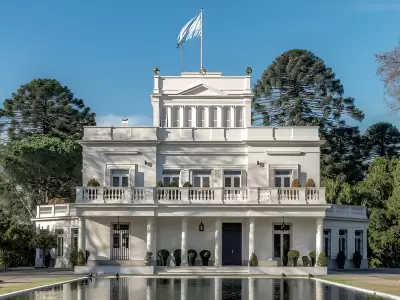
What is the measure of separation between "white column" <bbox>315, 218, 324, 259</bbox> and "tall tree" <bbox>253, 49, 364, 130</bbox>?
25985mm

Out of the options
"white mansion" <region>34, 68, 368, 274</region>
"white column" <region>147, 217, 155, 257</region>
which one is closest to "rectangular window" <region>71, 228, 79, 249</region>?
"white mansion" <region>34, 68, 368, 274</region>

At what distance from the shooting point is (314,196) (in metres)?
44.3

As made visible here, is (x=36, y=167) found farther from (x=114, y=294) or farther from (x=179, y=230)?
(x=114, y=294)

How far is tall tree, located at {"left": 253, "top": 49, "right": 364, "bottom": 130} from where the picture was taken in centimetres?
7044

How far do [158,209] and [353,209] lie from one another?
43.7 ft

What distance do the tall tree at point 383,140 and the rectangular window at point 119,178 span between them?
32359 mm

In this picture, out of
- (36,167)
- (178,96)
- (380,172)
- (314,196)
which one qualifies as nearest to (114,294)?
(314,196)

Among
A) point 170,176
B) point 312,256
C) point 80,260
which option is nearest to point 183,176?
point 170,176

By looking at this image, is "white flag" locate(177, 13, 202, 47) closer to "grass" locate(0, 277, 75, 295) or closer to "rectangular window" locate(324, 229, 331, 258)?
"rectangular window" locate(324, 229, 331, 258)

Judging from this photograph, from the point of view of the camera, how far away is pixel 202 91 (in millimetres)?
50438

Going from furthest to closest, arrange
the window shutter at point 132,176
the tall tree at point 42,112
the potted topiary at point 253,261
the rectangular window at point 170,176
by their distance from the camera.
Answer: the tall tree at point 42,112, the rectangular window at point 170,176, the window shutter at point 132,176, the potted topiary at point 253,261

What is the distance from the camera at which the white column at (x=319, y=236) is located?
43.9m

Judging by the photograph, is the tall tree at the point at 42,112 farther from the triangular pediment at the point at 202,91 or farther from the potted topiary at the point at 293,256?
the potted topiary at the point at 293,256

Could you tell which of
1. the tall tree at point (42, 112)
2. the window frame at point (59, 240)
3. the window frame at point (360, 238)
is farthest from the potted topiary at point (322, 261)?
the tall tree at point (42, 112)
